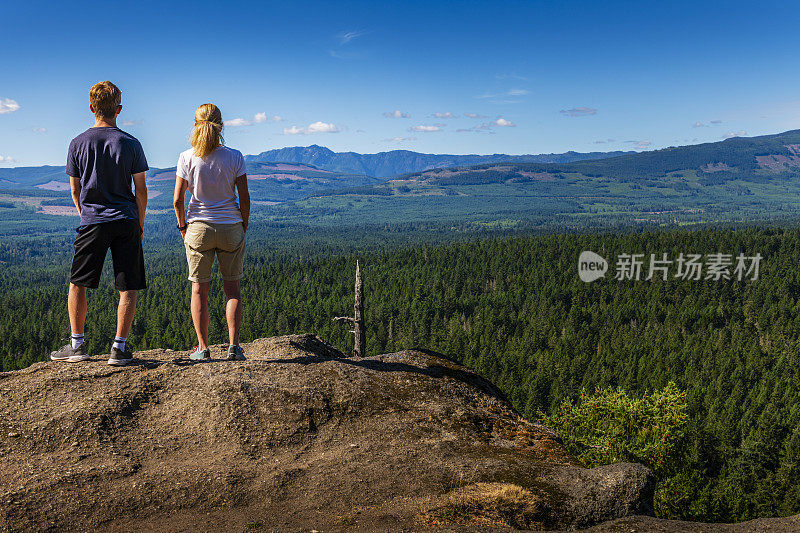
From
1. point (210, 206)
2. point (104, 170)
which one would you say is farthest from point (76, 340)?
point (210, 206)

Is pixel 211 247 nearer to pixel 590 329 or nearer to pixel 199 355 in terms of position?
pixel 199 355

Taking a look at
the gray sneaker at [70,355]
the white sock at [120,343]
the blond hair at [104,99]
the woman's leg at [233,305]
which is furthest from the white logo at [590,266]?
the blond hair at [104,99]

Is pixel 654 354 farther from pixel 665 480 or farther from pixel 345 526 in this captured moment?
pixel 345 526

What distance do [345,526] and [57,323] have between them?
151607 millimetres

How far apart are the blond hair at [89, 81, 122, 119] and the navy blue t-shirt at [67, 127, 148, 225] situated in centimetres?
36

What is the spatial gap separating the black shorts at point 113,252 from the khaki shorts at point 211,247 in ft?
3.63

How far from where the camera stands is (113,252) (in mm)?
11281

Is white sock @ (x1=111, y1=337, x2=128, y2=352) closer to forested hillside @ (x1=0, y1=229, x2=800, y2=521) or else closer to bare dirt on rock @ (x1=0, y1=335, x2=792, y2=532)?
bare dirt on rock @ (x1=0, y1=335, x2=792, y2=532)

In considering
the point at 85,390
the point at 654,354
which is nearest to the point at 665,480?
the point at 85,390

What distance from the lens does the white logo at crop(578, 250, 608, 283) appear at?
184238 millimetres

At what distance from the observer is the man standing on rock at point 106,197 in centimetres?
1117

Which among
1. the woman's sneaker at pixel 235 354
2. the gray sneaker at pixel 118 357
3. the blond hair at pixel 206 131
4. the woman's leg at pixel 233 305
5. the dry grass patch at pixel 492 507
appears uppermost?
the blond hair at pixel 206 131

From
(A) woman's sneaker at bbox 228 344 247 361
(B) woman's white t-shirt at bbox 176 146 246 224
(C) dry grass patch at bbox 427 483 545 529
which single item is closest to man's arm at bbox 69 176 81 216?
(B) woman's white t-shirt at bbox 176 146 246 224

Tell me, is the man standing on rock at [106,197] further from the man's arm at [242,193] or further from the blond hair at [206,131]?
the man's arm at [242,193]
